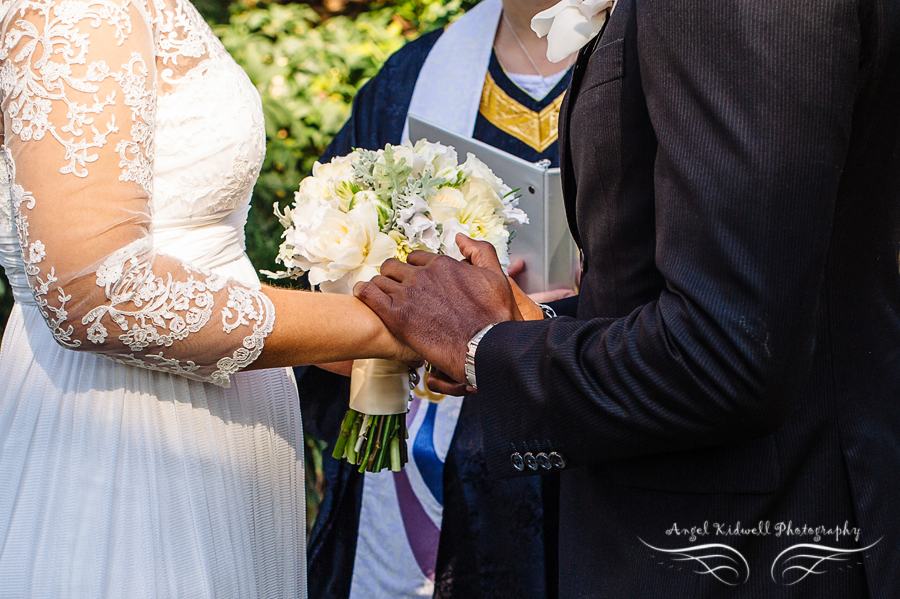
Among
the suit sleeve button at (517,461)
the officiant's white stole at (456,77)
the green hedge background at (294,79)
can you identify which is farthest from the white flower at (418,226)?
the green hedge background at (294,79)

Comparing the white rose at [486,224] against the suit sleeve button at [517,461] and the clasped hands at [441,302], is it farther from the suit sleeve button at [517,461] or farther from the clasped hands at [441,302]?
the suit sleeve button at [517,461]

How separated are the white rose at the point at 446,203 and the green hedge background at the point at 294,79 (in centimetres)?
183

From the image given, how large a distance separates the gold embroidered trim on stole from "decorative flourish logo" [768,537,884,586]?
6.05ft

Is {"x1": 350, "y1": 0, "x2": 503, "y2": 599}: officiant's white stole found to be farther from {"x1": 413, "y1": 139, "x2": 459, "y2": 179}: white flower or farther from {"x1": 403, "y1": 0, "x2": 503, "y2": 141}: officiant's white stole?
{"x1": 413, "y1": 139, "x2": 459, "y2": 179}: white flower

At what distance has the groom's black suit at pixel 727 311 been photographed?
90 cm

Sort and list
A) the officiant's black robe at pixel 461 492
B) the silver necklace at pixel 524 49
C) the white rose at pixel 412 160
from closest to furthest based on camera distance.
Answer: the white rose at pixel 412 160 → the officiant's black robe at pixel 461 492 → the silver necklace at pixel 524 49


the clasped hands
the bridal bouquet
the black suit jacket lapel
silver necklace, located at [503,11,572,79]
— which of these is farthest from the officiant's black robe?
the black suit jacket lapel

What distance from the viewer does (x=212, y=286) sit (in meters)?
1.32

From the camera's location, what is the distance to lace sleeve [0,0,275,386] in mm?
1171

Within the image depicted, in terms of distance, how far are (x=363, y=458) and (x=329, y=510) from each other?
0.86 metres

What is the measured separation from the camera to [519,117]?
9.07 ft

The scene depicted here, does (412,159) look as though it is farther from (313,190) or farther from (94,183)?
(94,183)

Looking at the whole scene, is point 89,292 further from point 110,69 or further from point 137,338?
point 110,69

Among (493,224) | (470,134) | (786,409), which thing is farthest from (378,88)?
(786,409)
